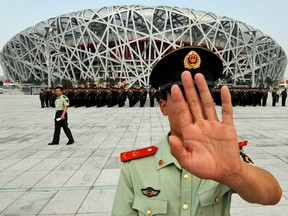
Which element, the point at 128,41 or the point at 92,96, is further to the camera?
the point at 128,41

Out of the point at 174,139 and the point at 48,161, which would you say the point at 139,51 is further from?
the point at 174,139

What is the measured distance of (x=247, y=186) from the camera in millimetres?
1082

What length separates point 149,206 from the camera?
128 cm

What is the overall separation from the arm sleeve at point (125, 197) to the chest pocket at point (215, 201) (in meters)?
0.34

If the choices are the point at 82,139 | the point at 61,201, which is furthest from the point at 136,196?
the point at 82,139

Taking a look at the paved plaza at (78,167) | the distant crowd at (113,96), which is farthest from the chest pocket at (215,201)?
the distant crowd at (113,96)

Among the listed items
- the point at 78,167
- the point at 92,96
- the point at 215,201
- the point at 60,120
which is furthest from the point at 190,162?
the point at 92,96

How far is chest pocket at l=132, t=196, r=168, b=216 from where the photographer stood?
1.26 m

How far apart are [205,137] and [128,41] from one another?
187 ft

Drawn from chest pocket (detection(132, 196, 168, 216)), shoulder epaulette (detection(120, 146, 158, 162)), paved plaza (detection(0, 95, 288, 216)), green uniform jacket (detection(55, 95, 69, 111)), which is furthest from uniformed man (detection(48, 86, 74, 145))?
chest pocket (detection(132, 196, 168, 216))

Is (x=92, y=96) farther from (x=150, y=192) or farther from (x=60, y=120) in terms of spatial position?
(x=150, y=192)

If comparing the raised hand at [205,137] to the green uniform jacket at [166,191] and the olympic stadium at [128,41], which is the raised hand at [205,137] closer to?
the green uniform jacket at [166,191]

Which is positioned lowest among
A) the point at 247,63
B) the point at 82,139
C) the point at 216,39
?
the point at 82,139

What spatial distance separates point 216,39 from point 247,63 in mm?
9506
